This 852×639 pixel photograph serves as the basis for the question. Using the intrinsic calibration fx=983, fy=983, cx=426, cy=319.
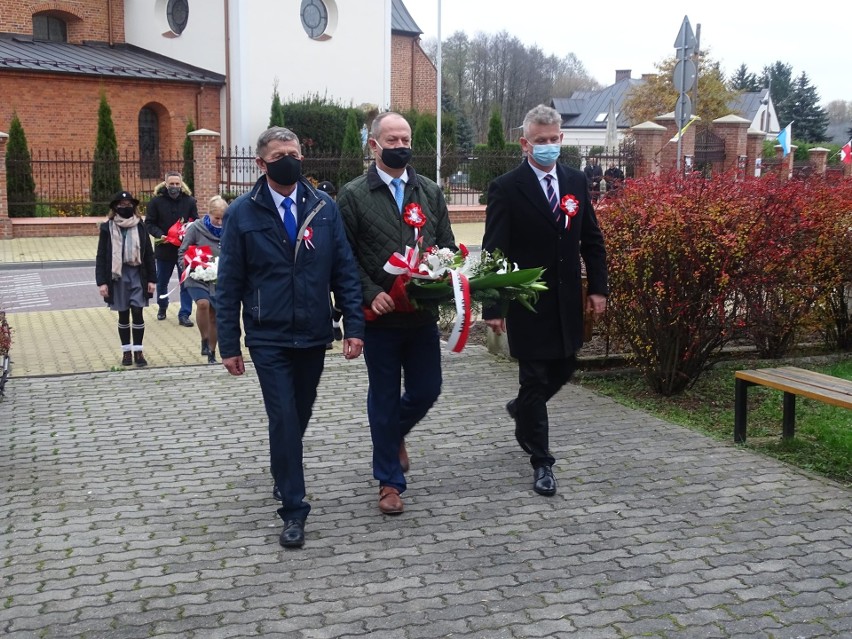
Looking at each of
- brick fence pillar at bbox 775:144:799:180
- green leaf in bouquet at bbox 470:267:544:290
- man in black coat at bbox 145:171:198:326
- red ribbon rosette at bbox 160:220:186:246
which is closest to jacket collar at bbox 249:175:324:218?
green leaf in bouquet at bbox 470:267:544:290

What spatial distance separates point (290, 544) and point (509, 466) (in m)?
1.74

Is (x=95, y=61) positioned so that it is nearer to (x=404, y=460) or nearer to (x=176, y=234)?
(x=176, y=234)

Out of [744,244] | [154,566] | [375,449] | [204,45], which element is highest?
[204,45]

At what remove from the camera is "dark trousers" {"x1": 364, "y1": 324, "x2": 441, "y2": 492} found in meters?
5.13

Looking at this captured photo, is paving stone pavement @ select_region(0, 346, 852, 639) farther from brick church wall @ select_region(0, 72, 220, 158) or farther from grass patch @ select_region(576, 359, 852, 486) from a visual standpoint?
brick church wall @ select_region(0, 72, 220, 158)

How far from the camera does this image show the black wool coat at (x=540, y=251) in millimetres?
5430

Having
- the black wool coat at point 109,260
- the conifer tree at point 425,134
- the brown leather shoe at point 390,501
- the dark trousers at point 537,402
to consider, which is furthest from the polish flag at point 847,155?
the brown leather shoe at point 390,501

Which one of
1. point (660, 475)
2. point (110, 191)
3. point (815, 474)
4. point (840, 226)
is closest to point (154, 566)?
point (660, 475)

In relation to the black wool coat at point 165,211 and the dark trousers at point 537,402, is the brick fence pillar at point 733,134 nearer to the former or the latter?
the black wool coat at point 165,211

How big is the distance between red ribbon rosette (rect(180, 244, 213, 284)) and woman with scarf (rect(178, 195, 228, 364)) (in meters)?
0.02

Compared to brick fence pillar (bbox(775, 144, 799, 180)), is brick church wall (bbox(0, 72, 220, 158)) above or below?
above

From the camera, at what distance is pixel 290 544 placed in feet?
15.2

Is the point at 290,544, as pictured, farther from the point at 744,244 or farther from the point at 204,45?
the point at 204,45

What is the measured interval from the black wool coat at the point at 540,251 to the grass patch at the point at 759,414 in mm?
1802
